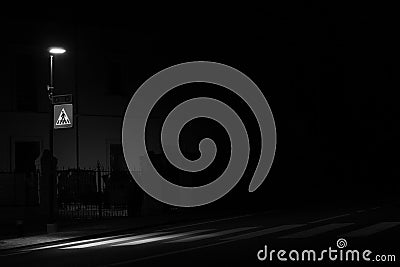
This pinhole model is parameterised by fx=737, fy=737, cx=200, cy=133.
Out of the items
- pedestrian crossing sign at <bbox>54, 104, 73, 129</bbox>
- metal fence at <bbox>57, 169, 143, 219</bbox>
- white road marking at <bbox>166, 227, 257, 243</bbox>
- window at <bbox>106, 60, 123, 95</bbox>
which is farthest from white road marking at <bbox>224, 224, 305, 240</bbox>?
window at <bbox>106, 60, 123, 95</bbox>

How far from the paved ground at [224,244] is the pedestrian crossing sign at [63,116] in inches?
131

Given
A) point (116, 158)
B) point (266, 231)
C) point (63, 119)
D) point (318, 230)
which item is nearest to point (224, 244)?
point (266, 231)

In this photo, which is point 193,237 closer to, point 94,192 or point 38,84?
point 94,192

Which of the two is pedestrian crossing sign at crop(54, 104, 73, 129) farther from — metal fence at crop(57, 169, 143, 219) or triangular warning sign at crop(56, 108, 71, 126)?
metal fence at crop(57, 169, 143, 219)

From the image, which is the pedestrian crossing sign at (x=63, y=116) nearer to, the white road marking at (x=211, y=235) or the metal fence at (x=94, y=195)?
the white road marking at (x=211, y=235)

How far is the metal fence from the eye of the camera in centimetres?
2738

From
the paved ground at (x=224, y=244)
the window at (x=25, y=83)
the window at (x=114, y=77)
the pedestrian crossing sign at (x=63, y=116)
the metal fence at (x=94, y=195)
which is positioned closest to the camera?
the paved ground at (x=224, y=244)

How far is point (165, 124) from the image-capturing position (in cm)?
3922

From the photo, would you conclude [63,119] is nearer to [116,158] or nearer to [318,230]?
[318,230]

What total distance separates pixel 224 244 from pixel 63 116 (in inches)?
281

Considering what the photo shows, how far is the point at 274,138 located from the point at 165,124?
8.81 meters

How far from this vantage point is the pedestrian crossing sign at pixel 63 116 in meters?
20.1

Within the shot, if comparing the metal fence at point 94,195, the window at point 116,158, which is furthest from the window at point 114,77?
the metal fence at point 94,195

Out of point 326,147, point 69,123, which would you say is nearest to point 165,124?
point 326,147
